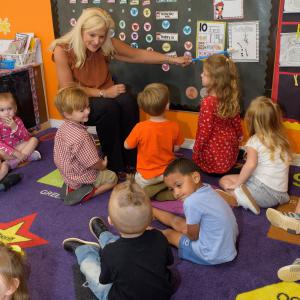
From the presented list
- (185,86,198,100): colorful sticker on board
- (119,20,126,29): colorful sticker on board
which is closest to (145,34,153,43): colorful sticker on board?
(119,20,126,29): colorful sticker on board

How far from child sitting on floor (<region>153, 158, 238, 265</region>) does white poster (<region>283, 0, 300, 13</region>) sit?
1316 millimetres

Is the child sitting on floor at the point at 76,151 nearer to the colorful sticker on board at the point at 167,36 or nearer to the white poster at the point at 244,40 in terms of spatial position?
the colorful sticker on board at the point at 167,36

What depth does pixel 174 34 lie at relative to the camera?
2.73m

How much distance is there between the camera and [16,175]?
257cm

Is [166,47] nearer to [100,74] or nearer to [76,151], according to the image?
[100,74]

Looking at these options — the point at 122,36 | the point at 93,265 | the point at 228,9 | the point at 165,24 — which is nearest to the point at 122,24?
the point at 122,36

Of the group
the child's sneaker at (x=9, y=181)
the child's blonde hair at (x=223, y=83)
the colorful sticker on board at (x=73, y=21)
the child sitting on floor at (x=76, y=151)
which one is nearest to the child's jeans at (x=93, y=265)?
the child sitting on floor at (x=76, y=151)

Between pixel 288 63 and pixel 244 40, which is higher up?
pixel 244 40

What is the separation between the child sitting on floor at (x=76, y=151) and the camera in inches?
85.7

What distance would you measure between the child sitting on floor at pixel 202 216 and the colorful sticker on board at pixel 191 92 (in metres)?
1.27

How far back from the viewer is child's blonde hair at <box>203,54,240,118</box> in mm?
2324

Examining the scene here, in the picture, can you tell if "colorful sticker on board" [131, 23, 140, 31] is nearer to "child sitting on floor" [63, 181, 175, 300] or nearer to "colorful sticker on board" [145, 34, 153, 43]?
"colorful sticker on board" [145, 34, 153, 43]

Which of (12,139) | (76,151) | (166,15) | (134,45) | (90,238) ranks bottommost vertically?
(90,238)

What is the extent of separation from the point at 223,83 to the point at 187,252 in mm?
1096
